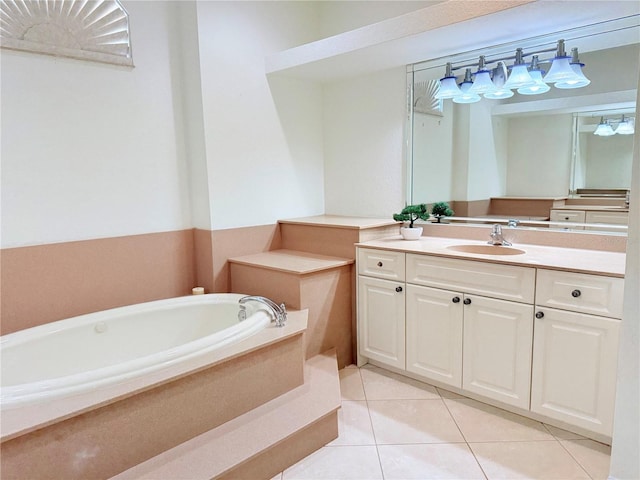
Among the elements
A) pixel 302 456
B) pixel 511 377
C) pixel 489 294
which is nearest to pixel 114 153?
pixel 302 456

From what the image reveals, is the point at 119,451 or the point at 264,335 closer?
the point at 119,451

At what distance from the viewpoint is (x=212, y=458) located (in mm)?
1576

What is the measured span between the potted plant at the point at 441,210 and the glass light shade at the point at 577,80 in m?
0.95

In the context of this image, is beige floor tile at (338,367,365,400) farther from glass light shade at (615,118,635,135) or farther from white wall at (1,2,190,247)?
glass light shade at (615,118,635,135)

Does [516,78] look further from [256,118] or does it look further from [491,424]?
[491,424]

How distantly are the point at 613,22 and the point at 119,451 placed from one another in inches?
114

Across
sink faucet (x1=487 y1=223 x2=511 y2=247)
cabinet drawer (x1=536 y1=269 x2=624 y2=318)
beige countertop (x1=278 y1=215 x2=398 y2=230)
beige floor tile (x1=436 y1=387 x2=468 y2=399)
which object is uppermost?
beige countertop (x1=278 y1=215 x2=398 y2=230)

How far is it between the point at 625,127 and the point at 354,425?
210 cm

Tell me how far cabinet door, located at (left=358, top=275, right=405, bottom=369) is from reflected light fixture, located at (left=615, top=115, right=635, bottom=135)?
141 centimetres

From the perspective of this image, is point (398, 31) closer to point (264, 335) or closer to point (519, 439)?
point (264, 335)

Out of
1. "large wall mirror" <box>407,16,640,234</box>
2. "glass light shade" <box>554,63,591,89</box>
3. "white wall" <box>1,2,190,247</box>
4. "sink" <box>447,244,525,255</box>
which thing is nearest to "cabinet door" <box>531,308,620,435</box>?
"sink" <box>447,244,525,255</box>

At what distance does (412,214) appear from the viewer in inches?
108

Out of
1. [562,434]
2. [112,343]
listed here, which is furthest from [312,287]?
[562,434]

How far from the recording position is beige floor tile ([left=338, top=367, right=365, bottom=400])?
7.72ft
